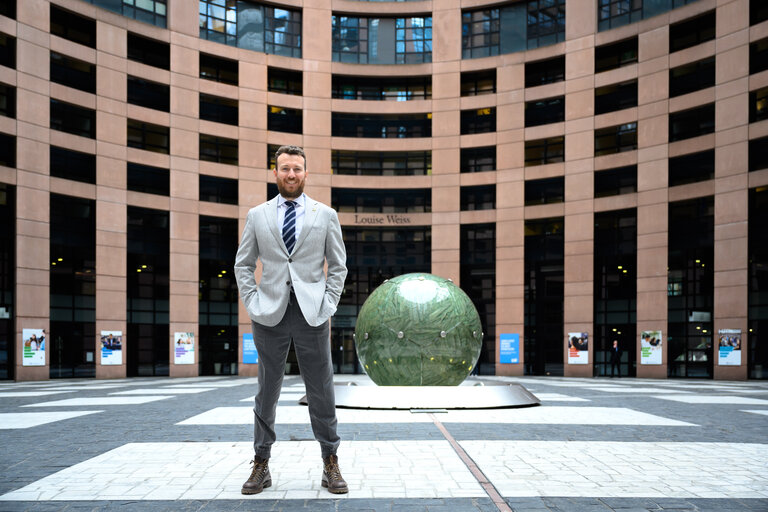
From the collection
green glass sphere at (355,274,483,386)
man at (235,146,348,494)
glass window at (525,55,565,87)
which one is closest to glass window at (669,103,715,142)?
glass window at (525,55,565,87)

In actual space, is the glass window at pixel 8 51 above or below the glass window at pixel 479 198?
above

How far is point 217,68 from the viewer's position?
33500 mm

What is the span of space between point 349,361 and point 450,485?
30.4m

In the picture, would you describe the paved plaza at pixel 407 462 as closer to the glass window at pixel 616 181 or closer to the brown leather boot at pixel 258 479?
the brown leather boot at pixel 258 479

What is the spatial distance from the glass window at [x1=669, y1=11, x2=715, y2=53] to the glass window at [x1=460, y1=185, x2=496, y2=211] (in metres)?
11.8

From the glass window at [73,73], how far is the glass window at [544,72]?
23.3 meters

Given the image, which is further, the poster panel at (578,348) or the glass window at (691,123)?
the poster panel at (578,348)

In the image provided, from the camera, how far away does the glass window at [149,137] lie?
30.9 metres

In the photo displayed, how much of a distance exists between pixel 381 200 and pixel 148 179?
517 inches

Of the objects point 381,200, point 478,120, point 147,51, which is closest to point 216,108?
point 147,51

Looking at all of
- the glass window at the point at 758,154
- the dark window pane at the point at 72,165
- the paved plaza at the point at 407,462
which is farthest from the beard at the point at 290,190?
the glass window at the point at 758,154

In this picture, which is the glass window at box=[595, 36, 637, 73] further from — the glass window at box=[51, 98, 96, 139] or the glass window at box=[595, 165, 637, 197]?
the glass window at box=[51, 98, 96, 139]

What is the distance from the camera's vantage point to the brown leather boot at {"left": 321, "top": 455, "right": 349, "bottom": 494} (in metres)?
4.49

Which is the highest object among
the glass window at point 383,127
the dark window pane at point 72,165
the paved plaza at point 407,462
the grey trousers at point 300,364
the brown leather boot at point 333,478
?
the glass window at point 383,127
